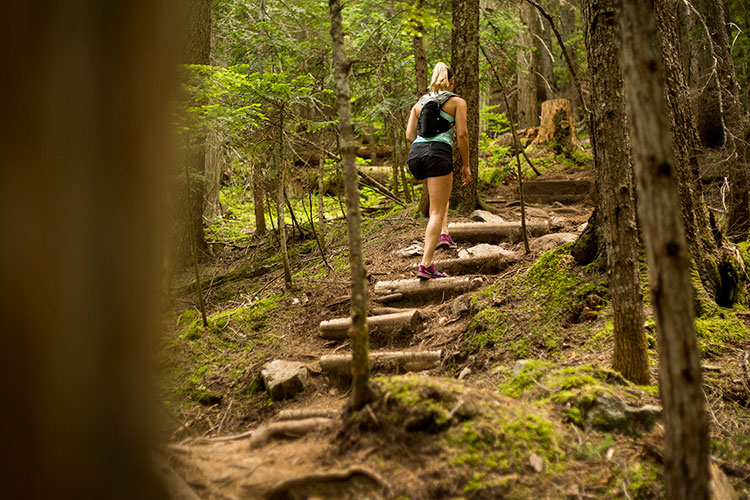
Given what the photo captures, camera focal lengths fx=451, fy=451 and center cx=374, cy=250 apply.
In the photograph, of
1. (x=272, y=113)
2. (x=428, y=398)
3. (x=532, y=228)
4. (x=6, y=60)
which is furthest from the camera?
(x=532, y=228)

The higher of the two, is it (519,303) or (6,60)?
(6,60)

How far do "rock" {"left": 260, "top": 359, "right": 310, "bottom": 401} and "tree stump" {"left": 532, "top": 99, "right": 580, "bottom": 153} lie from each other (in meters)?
9.77

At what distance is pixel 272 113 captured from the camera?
6.53 meters

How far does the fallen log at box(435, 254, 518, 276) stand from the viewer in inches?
233

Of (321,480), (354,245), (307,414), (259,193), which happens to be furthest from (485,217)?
(321,480)

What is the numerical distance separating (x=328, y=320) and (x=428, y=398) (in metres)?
3.01

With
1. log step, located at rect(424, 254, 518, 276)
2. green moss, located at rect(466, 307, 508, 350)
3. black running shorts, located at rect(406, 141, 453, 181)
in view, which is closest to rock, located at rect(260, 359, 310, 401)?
green moss, located at rect(466, 307, 508, 350)

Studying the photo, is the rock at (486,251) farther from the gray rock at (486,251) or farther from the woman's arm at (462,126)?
the woman's arm at (462,126)

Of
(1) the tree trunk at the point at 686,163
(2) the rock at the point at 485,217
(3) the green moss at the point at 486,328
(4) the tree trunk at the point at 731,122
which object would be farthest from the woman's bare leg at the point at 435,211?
(4) the tree trunk at the point at 731,122

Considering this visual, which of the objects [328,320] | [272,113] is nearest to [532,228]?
[328,320]

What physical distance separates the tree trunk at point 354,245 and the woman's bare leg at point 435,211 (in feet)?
9.24

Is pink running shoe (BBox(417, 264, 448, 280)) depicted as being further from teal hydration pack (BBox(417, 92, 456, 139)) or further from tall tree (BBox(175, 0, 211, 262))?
tall tree (BBox(175, 0, 211, 262))

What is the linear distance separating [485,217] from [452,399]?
207 inches

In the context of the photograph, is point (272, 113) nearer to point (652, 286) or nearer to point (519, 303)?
point (519, 303)
